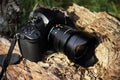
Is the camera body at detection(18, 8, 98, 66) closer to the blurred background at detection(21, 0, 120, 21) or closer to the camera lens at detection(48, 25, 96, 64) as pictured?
the camera lens at detection(48, 25, 96, 64)

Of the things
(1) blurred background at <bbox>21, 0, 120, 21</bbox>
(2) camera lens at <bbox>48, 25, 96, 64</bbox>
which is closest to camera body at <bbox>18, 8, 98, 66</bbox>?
(2) camera lens at <bbox>48, 25, 96, 64</bbox>

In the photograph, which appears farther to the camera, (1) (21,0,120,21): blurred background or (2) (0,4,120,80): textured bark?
(1) (21,0,120,21): blurred background

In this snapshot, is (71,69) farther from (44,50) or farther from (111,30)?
(111,30)

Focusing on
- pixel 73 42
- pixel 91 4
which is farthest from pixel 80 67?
pixel 91 4

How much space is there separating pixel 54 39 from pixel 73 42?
13 cm

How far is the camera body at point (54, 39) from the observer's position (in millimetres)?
2135

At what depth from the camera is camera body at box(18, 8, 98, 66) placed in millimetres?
2135

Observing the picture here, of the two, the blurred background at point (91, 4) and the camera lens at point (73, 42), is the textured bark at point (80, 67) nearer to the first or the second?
the camera lens at point (73, 42)

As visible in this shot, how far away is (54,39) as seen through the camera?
221 centimetres

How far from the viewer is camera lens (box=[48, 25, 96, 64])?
214 centimetres

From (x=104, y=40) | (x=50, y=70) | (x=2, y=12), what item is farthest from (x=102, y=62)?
(x=2, y=12)

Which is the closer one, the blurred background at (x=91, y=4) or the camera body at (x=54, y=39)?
the camera body at (x=54, y=39)

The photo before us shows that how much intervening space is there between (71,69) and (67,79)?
2.9 inches

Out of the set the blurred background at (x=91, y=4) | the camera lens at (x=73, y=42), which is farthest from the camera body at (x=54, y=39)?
the blurred background at (x=91, y=4)
